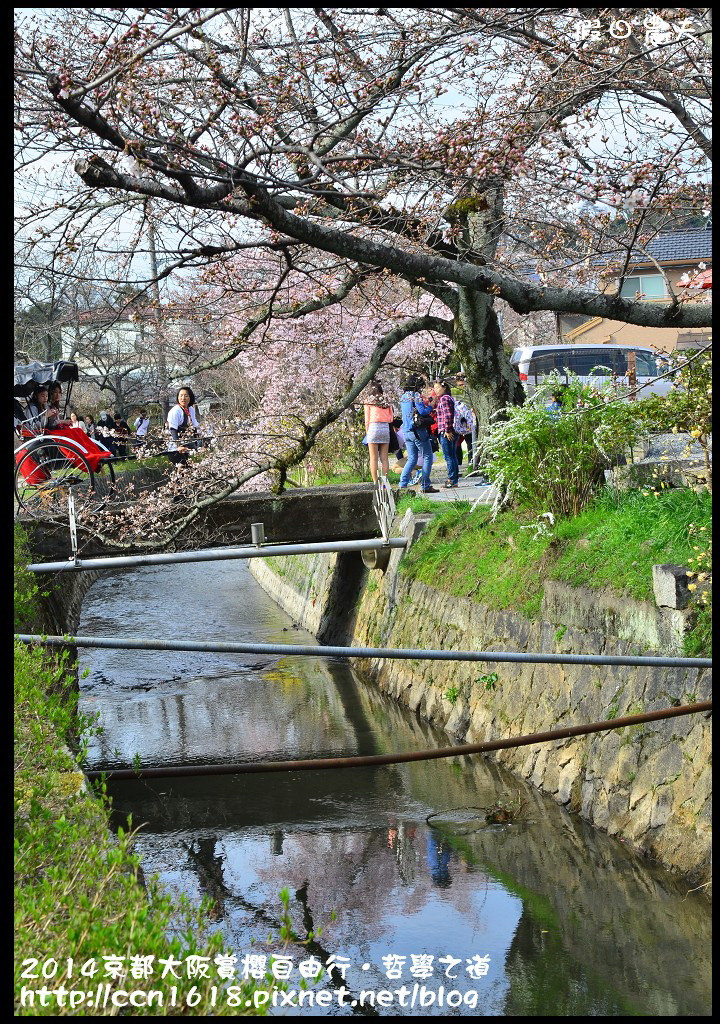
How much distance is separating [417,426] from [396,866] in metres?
8.95

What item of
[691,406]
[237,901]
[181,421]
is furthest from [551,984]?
[181,421]

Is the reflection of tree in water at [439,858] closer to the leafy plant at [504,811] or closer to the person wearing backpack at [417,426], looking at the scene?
the leafy plant at [504,811]

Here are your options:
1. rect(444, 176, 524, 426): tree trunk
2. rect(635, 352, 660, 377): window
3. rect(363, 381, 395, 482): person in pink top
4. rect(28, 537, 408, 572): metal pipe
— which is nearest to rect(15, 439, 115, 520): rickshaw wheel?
rect(28, 537, 408, 572): metal pipe

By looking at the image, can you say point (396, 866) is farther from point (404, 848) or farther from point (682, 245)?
point (682, 245)

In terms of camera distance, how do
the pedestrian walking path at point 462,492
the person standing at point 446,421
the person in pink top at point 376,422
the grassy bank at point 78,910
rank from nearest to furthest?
the grassy bank at point 78,910 < the pedestrian walking path at point 462,492 < the person in pink top at point 376,422 < the person standing at point 446,421

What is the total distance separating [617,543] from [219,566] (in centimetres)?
1794

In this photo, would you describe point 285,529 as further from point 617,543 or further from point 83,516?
point 617,543

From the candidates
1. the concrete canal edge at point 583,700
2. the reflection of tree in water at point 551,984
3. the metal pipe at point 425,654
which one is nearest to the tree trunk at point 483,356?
the concrete canal edge at point 583,700

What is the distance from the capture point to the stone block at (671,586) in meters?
8.20

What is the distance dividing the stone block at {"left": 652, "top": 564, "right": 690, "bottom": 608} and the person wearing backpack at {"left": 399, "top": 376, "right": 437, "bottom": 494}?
835 cm

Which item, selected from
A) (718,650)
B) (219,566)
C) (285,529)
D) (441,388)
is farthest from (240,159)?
(219,566)

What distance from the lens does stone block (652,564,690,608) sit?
8.20 metres

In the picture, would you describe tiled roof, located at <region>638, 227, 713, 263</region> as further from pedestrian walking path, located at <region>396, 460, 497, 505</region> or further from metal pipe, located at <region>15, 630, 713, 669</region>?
metal pipe, located at <region>15, 630, 713, 669</region>

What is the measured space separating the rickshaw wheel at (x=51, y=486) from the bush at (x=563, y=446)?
5.35 m
